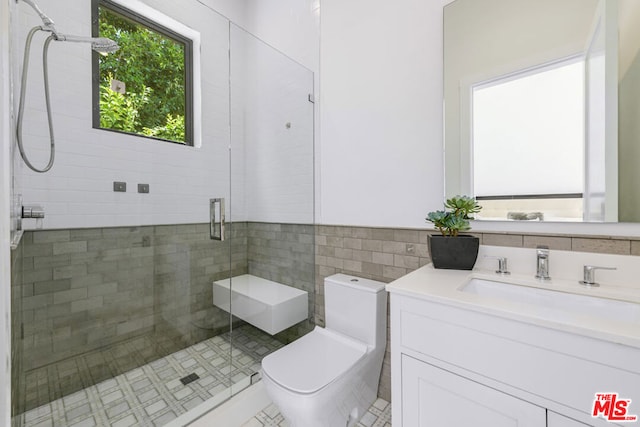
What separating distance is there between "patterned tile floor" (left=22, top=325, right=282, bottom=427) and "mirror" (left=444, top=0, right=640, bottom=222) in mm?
1606

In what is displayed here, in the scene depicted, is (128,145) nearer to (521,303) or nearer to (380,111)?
(380,111)

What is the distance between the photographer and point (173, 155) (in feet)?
5.86

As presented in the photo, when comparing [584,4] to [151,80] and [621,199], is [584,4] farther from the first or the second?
[151,80]

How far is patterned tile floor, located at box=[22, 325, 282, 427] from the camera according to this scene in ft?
4.33

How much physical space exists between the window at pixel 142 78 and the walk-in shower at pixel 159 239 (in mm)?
56

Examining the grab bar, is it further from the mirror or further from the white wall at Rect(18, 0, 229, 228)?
the mirror

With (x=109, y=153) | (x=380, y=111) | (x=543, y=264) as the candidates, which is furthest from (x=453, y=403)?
(x=109, y=153)

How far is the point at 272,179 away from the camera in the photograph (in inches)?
77.5

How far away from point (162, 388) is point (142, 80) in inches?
73.3

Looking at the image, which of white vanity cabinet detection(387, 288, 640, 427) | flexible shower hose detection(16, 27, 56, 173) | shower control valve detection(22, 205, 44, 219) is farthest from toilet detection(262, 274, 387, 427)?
flexible shower hose detection(16, 27, 56, 173)

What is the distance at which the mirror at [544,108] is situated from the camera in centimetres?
94

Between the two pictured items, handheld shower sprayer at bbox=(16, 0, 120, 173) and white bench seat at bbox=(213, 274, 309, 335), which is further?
white bench seat at bbox=(213, 274, 309, 335)

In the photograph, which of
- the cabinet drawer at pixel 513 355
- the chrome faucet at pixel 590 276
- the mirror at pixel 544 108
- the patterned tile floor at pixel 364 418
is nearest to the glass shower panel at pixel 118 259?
the patterned tile floor at pixel 364 418

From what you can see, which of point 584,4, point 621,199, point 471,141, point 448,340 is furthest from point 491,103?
point 448,340
